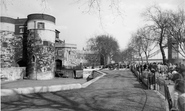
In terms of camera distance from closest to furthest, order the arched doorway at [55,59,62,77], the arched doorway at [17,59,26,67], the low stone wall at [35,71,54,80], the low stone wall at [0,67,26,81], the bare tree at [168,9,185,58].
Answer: the bare tree at [168,9,185,58]
the low stone wall at [0,67,26,81]
the low stone wall at [35,71,54,80]
the arched doorway at [17,59,26,67]
the arched doorway at [55,59,62,77]

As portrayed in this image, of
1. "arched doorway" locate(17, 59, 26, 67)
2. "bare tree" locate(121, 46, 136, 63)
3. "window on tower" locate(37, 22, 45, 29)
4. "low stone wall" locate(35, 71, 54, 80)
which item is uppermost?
"window on tower" locate(37, 22, 45, 29)

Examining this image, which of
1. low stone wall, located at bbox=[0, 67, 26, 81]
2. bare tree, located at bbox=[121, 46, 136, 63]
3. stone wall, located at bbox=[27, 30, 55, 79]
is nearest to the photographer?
low stone wall, located at bbox=[0, 67, 26, 81]

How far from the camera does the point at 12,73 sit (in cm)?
3088

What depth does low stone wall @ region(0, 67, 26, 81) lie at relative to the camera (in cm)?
2941

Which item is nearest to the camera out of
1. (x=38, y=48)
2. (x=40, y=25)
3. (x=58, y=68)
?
(x=38, y=48)

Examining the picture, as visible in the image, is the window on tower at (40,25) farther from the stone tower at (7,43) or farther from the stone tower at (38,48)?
the stone tower at (7,43)

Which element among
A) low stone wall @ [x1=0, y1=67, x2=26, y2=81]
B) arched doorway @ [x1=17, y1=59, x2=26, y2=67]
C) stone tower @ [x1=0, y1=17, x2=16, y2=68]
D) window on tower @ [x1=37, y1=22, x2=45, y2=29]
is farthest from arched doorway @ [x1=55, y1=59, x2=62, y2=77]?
window on tower @ [x1=37, y1=22, x2=45, y2=29]

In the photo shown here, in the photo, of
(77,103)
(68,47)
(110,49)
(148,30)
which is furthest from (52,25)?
(77,103)

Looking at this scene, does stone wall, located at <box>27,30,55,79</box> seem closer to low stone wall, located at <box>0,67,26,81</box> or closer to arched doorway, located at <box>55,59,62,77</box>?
low stone wall, located at <box>0,67,26,81</box>

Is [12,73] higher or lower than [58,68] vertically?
lower

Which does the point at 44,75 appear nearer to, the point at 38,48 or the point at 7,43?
the point at 38,48

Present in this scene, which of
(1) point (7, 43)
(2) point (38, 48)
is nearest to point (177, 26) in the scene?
(2) point (38, 48)

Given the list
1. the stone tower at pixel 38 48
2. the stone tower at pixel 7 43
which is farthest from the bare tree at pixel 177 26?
Result: the stone tower at pixel 7 43

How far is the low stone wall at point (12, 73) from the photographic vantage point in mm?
29406
